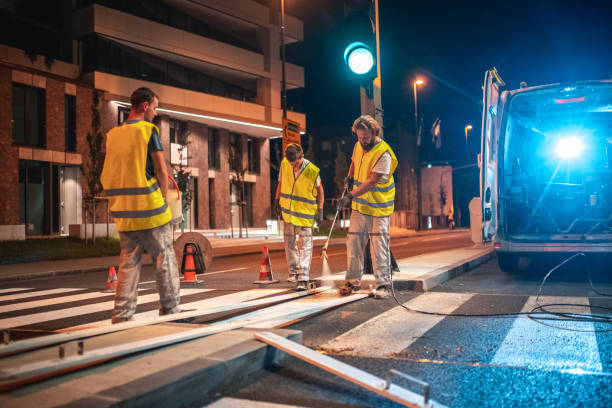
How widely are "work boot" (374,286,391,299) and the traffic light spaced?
8.61 ft

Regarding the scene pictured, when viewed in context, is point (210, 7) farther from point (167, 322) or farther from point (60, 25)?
point (167, 322)

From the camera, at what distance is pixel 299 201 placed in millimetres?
7746

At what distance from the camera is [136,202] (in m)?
4.71

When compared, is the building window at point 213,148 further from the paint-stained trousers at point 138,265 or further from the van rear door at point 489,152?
the paint-stained trousers at point 138,265

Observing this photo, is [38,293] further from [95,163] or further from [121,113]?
[121,113]

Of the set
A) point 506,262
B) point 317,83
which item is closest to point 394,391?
point 506,262

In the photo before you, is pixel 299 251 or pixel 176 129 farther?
pixel 176 129

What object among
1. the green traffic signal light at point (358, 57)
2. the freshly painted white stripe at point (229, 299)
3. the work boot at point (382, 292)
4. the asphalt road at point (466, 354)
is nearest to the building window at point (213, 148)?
the freshly painted white stripe at point (229, 299)

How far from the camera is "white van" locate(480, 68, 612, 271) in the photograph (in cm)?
922

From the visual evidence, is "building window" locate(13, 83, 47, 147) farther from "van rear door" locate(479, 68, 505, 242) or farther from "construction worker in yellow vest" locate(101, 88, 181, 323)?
"construction worker in yellow vest" locate(101, 88, 181, 323)

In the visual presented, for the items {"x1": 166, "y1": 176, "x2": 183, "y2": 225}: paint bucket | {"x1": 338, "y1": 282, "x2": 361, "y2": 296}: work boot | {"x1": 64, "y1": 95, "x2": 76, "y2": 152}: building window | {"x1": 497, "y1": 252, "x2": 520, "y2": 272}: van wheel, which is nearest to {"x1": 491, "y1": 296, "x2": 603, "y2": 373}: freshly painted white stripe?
{"x1": 338, "y1": 282, "x2": 361, "y2": 296}: work boot

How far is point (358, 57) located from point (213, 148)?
29.9m

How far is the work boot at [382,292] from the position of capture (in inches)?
261

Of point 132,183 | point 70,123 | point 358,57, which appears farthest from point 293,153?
point 70,123
